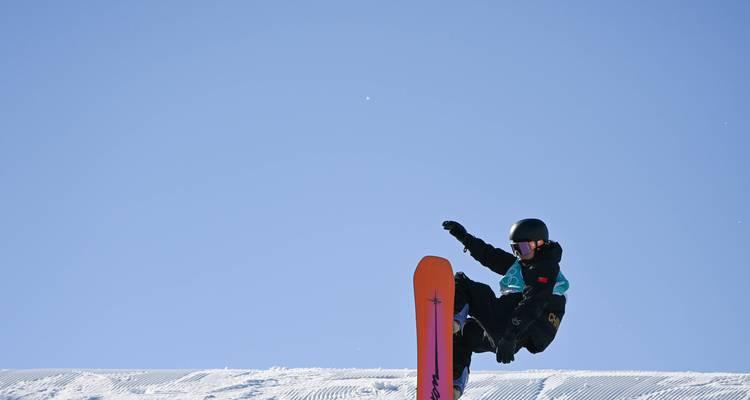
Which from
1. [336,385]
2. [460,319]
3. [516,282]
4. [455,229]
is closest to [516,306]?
[516,282]

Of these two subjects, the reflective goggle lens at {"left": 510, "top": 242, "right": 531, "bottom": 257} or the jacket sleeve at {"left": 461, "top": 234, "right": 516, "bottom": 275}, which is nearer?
the reflective goggle lens at {"left": 510, "top": 242, "right": 531, "bottom": 257}

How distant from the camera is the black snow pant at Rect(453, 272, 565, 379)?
8.48 m

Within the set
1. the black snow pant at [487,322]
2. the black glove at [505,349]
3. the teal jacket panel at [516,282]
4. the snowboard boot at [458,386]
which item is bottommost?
the snowboard boot at [458,386]

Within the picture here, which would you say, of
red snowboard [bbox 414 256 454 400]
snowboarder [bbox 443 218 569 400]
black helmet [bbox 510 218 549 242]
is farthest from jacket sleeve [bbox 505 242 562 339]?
red snowboard [bbox 414 256 454 400]

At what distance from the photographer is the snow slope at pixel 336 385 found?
17484 millimetres

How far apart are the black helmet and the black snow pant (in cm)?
46

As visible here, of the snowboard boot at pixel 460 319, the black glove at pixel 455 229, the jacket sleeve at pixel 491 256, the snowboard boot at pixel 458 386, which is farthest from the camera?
the black glove at pixel 455 229

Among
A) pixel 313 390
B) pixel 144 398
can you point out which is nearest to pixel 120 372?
pixel 144 398

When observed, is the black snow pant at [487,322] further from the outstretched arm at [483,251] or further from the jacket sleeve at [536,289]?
the outstretched arm at [483,251]

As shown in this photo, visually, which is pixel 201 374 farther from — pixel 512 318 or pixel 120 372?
pixel 512 318

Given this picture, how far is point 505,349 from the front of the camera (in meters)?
8.35

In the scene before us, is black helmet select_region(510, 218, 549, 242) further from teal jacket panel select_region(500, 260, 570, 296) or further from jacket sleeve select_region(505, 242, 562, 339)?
teal jacket panel select_region(500, 260, 570, 296)

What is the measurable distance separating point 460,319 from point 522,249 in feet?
2.51

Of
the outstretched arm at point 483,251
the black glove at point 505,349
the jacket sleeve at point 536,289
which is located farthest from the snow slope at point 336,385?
the black glove at point 505,349
